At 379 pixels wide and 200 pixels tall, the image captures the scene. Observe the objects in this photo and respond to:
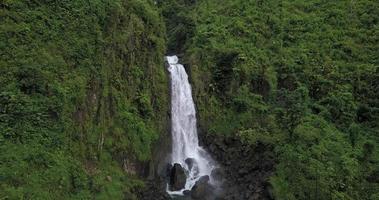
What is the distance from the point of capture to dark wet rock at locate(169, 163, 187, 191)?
2525 cm

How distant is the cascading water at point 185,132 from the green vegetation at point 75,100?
1580 mm

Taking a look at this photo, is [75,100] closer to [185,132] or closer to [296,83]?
[185,132]

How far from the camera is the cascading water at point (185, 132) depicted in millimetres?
27547

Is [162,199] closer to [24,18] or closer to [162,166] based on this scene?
[162,166]

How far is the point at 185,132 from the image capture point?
2966 cm

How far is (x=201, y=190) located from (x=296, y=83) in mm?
11426

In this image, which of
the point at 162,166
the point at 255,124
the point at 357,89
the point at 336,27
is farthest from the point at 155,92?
the point at 336,27

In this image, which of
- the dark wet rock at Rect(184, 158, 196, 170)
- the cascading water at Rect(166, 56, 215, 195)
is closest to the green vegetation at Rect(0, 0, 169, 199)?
the cascading water at Rect(166, 56, 215, 195)

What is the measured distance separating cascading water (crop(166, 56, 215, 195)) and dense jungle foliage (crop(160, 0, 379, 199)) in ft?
2.53

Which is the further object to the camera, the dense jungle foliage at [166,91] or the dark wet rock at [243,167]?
the dark wet rock at [243,167]

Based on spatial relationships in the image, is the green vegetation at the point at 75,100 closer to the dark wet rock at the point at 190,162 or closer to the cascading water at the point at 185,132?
the cascading water at the point at 185,132

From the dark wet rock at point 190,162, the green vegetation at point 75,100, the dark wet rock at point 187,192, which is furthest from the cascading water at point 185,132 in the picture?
the green vegetation at point 75,100

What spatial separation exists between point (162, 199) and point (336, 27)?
21.4 meters

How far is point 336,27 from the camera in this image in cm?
3631
